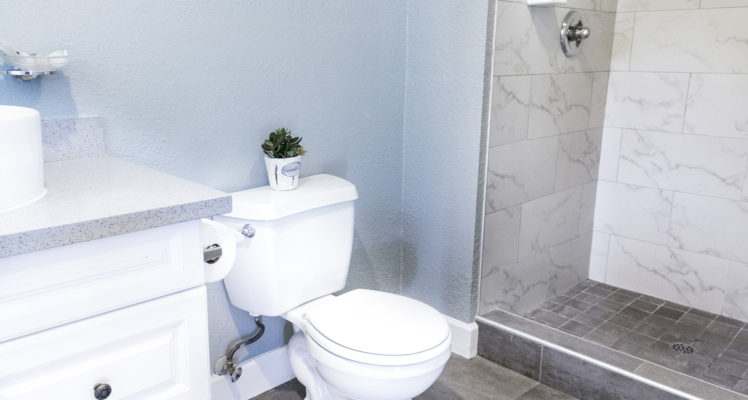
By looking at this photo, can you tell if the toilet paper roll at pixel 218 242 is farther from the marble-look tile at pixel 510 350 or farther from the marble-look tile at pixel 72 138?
the marble-look tile at pixel 510 350

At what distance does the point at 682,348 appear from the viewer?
7.47ft

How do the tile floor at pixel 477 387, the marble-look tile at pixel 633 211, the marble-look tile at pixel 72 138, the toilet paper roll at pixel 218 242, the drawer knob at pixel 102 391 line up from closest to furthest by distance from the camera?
the drawer knob at pixel 102 391, the toilet paper roll at pixel 218 242, the marble-look tile at pixel 72 138, the tile floor at pixel 477 387, the marble-look tile at pixel 633 211

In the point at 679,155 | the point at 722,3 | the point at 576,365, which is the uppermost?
the point at 722,3

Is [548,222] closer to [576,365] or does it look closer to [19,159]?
[576,365]

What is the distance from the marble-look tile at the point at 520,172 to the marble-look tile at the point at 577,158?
61 mm

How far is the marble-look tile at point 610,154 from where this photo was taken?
2.73 metres

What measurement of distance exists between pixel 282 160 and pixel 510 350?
3.61 feet

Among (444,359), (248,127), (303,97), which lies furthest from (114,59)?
(444,359)

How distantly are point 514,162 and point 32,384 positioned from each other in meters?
1.72

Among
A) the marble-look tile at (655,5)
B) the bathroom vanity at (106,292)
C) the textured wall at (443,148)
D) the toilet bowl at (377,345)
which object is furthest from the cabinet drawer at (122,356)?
the marble-look tile at (655,5)

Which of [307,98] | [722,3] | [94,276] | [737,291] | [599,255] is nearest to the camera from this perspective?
[94,276]

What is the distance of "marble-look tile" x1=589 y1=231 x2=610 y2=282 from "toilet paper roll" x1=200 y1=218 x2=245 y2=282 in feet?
6.66

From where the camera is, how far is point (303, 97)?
2010mm

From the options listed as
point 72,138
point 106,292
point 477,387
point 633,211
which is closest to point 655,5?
point 633,211
